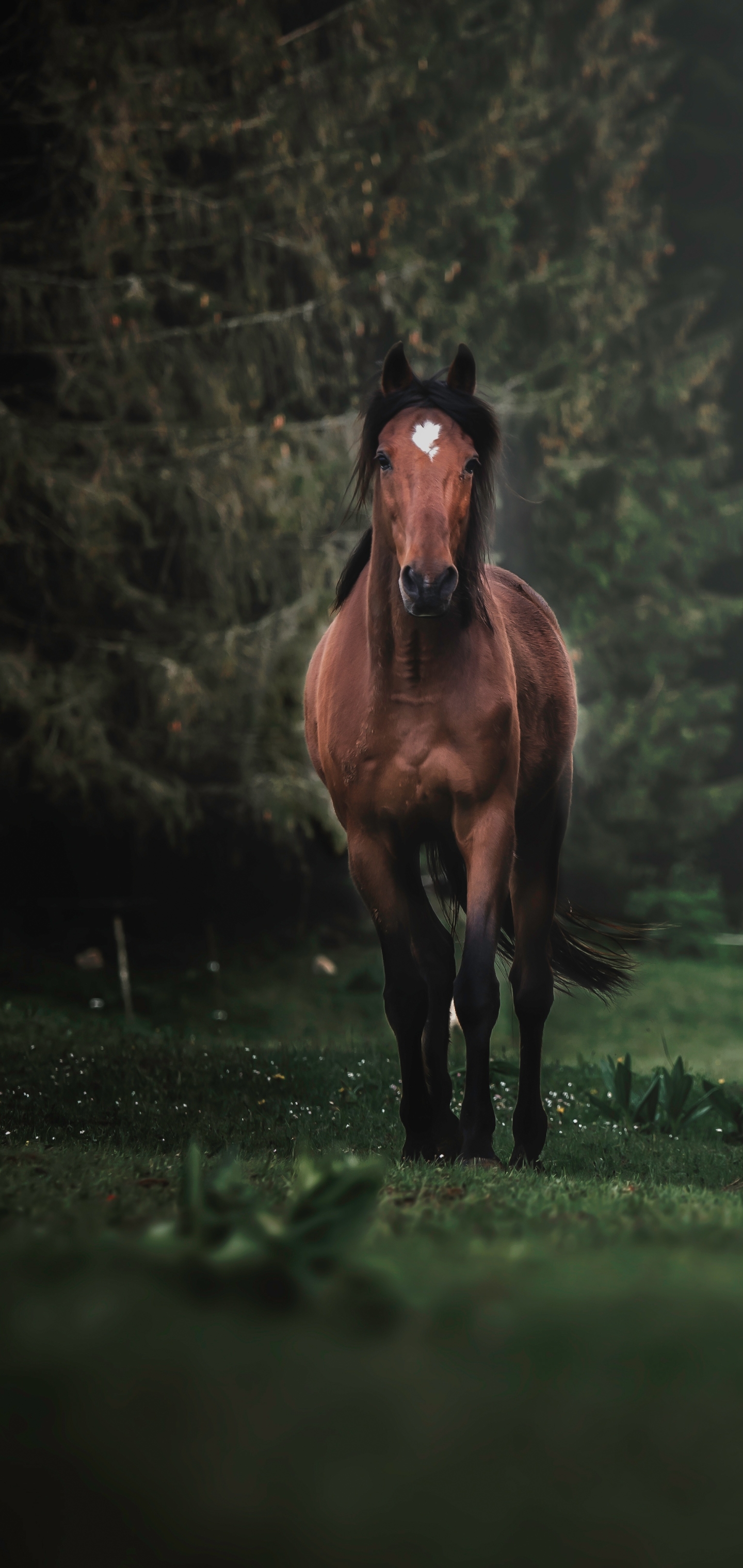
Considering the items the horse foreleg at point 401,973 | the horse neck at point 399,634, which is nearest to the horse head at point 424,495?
the horse neck at point 399,634

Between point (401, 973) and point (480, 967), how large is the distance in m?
0.45

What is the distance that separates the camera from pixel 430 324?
14.0 meters

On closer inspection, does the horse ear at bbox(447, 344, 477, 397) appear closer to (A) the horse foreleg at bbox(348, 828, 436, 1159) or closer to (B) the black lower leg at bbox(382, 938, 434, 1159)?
(A) the horse foreleg at bbox(348, 828, 436, 1159)

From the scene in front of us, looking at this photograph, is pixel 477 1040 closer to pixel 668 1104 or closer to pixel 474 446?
pixel 668 1104

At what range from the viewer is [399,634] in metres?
4.92

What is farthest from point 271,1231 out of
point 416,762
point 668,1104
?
point 668,1104

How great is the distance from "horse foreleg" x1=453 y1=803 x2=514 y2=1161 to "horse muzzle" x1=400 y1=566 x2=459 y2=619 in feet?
2.81

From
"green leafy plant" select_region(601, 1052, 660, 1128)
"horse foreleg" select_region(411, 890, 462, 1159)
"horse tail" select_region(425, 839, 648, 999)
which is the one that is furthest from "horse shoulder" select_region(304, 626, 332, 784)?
"green leafy plant" select_region(601, 1052, 660, 1128)

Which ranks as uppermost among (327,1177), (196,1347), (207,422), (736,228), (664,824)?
(736,228)

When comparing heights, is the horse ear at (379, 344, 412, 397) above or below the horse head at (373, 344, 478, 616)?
above

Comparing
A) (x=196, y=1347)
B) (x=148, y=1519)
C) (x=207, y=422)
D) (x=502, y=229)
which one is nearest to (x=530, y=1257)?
(x=196, y=1347)

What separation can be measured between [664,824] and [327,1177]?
16.7 metres

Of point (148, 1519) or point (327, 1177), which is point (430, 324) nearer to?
point (327, 1177)

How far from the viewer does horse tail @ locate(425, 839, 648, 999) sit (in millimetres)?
5750
